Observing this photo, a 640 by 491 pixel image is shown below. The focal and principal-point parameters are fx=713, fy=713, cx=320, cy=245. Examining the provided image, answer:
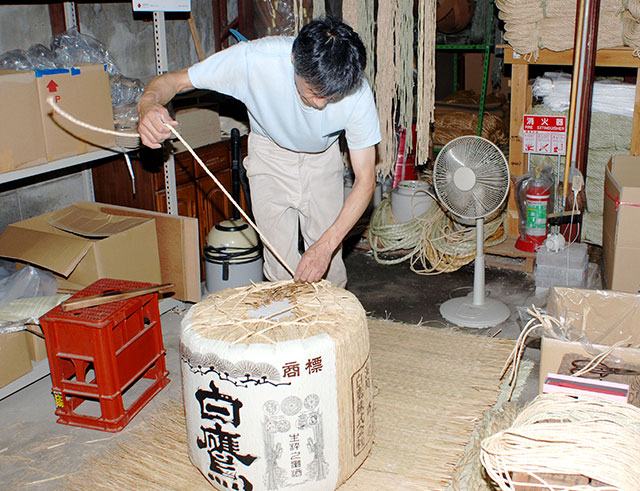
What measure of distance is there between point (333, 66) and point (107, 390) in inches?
56.5

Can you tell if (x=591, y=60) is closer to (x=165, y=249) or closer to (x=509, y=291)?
(x=509, y=291)

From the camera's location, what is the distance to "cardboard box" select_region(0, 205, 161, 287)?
3.11 metres

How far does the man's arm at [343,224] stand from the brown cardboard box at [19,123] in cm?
129

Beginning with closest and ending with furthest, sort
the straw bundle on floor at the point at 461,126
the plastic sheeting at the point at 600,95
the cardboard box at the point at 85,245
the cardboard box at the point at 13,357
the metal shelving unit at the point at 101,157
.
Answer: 1. the cardboard box at the point at 13,357
2. the metal shelving unit at the point at 101,157
3. the cardboard box at the point at 85,245
4. the plastic sheeting at the point at 600,95
5. the straw bundle on floor at the point at 461,126

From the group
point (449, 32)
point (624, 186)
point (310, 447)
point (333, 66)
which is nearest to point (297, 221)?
point (333, 66)

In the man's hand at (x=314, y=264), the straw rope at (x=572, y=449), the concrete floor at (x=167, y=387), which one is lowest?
the concrete floor at (x=167, y=387)

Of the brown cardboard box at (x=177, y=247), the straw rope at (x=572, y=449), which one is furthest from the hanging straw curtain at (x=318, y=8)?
the straw rope at (x=572, y=449)

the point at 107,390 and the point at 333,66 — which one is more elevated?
the point at 333,66

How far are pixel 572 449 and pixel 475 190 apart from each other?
1.88 m

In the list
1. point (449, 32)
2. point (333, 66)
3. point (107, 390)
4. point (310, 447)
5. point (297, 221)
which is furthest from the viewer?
point (449, 32)

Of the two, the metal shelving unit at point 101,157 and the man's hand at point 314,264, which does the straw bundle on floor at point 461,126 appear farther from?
the man's hand at point 314,264

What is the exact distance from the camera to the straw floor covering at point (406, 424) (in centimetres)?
240

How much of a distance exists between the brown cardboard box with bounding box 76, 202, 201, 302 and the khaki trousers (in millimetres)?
542

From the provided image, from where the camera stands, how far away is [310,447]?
2086mm
